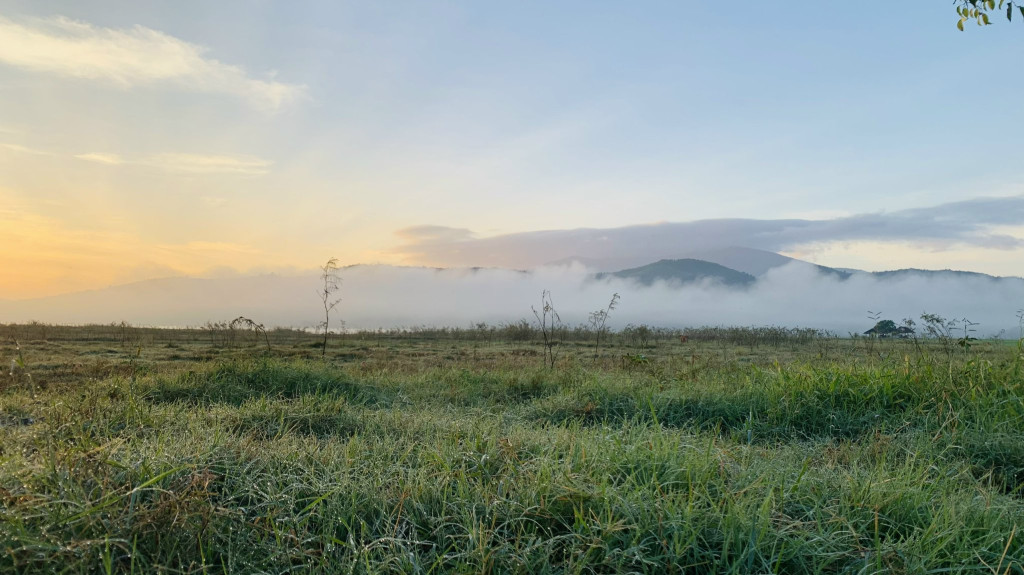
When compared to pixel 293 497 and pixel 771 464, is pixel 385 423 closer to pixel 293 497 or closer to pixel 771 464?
pixel 293 497

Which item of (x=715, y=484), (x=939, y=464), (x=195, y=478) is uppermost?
(x=195, y=478)

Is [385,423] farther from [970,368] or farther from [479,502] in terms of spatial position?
[970,368]

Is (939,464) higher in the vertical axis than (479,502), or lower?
lower

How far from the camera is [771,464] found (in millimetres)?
3551

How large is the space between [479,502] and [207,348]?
632 inches

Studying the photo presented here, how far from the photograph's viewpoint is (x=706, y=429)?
5.64 meters

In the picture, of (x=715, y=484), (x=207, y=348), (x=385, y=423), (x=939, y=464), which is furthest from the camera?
(x=207, y=348)

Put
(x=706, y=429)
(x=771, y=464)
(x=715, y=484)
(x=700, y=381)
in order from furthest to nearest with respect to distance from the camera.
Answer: (x=700, y=381), (x=706, y=429), (x=771, y=464), (x=715, y=484)

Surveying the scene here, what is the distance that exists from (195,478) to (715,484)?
2.50 metres

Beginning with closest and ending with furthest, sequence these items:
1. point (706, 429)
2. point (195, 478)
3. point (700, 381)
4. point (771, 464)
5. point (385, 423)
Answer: point (195, 478) < point (771, 464) < point (385, 423) < point (706, 429) < point (700, 381)

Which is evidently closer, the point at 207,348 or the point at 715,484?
the point at 715,484

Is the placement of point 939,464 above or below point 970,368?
Result: below

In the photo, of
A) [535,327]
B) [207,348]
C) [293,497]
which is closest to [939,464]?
[293,497]

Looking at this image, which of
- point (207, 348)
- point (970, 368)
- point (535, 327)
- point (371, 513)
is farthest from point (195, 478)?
point (535, 327)
